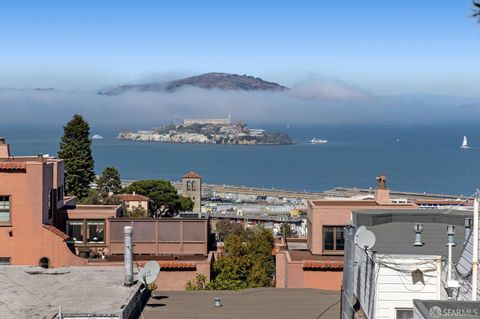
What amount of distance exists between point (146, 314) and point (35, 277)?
2.78m

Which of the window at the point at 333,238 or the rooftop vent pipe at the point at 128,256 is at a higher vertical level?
the rooftop vent pipe at the point at 128,256

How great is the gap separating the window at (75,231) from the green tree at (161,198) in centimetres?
4491

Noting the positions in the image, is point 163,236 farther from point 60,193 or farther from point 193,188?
point 193,188

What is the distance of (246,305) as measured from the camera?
15625 mm

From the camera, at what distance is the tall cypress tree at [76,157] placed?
63250 millimetres

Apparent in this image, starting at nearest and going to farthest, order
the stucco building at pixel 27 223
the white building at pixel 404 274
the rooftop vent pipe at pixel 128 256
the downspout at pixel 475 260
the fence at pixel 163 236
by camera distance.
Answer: the downspout at pixel 475 260 < the white building at pixel 404 274 < the rooftop vent pipe at pixel 128 256 < the stucco building at pixel 27 223 < the fence at pixel 163 236

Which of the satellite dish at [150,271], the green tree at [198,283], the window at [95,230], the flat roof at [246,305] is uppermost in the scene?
the satellite dish at [150,271]

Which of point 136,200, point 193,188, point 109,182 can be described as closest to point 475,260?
point 136,200

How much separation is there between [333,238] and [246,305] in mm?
11434

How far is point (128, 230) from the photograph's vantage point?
14.3m

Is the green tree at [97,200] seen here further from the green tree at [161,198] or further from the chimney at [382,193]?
the chimney at [382,193]

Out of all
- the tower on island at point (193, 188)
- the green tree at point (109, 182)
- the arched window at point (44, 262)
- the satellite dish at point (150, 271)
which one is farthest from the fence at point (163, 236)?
the tower on island at point (193, 188)

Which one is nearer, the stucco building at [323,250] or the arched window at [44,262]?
the arched window at [44,262]

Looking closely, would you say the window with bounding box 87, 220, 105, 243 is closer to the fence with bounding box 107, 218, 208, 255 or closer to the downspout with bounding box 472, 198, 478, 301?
the fence with bounding box 107, 218, 208, 255
